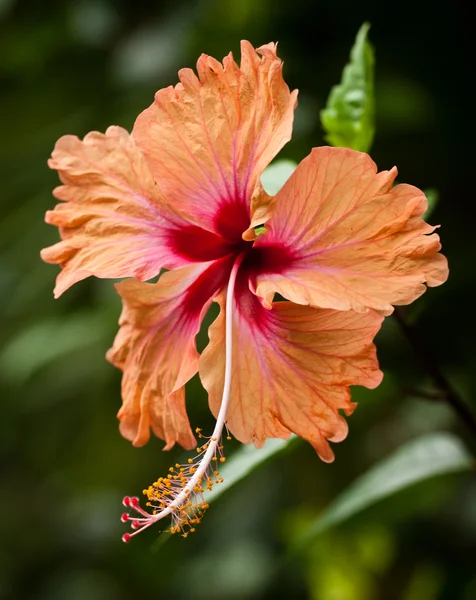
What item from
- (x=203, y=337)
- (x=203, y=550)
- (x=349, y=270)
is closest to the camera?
(x=349, y=270)

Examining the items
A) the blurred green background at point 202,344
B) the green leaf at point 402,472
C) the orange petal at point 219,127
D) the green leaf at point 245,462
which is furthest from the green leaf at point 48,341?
the orange petal at point 219,127

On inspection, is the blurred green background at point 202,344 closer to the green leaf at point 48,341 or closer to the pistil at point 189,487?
the green leaf at point 48,341

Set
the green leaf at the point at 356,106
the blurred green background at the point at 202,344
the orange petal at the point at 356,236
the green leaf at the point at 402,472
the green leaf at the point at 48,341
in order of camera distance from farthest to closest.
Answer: the green leaf at the point at 48,341, the blurred green background at the point at 202,344, the green leaf at the point at 402,472, the green leaf at the point at 356,106, the orange petal at the point at 356,236

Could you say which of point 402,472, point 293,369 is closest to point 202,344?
point 402,472

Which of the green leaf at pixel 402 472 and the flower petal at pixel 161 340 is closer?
the flower petal at pixel 161 340

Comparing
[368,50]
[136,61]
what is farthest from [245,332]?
[136,61]

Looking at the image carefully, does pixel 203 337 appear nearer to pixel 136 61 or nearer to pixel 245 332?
pixel 136 61

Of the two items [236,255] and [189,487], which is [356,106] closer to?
[236,255]
